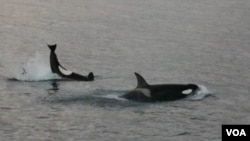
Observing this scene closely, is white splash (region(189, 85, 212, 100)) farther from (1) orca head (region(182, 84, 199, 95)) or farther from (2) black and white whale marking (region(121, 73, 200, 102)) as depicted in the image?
(2) black and white whale marking (region(121, 73, 200, 102))

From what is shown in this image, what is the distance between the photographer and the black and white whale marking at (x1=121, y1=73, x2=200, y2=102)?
28688mm

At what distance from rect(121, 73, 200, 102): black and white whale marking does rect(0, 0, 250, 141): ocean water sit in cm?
35

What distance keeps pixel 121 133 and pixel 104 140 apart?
1.15 metres

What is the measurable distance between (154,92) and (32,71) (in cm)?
967

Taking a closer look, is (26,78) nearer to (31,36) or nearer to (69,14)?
(31,36)

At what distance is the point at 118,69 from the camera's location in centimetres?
3900

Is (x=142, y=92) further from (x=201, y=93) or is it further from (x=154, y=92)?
(x=201, y=93)

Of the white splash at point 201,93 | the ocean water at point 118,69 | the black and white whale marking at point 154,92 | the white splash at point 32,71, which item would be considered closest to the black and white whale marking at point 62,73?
the white splash at point 32,71

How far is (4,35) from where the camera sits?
53.9 metres

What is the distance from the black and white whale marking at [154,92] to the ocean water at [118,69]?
35 centimetres

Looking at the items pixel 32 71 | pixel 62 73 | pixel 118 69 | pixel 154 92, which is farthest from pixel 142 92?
pixel 118 69

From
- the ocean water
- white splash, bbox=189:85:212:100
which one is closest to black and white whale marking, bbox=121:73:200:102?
the ocean water

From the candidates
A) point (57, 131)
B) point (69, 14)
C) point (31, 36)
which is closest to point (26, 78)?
point (57, 131)

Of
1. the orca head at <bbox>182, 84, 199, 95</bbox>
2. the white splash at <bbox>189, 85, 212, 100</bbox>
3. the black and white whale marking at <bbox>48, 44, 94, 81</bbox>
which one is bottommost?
→ the white splash at <bbox>189, 85, 212, 100</bbox>
